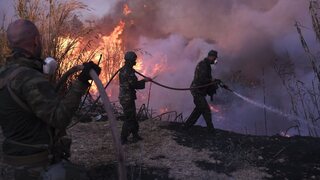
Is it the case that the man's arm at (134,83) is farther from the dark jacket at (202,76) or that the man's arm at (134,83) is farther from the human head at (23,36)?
the human head at (23,36)

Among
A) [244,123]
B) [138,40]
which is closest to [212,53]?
[244,123]

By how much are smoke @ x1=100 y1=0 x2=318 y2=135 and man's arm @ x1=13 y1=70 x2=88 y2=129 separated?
1084 cm

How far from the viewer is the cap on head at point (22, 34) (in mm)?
3674

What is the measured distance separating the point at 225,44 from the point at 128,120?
942cm

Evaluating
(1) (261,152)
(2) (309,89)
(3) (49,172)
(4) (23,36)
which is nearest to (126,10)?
(2) (309,89)

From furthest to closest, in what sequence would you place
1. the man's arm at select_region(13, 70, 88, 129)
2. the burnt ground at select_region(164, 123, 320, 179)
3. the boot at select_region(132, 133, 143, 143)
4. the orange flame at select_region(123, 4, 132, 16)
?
the orange flame at select_region(123, 4, 132, 16) → the boot at select_region(132, 133, 143, 143) → the burnt ground at select_region(164, 123, 320, 179) → the man's arm at select_region(13, 70, 88, 129)

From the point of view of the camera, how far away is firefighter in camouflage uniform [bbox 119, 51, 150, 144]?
8719 mm

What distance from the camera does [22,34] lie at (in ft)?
12.1

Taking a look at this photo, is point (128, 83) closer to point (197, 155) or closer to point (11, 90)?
point (197, 155)

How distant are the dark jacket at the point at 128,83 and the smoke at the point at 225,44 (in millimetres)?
5833

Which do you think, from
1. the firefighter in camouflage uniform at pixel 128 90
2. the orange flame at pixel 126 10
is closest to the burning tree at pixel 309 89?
the firefighter in camouflage uniform at pixel 128 90

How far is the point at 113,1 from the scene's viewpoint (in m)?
A: 17.5

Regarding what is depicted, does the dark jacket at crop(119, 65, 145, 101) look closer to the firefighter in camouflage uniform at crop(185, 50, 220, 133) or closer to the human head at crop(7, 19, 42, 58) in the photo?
the firefighter in camouflage uniform at crop(185, 50, 220, 133)

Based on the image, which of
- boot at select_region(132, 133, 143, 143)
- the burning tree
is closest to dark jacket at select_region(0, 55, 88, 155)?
the burning tree
